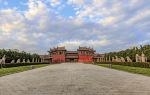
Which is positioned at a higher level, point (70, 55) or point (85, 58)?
point (70, 55)

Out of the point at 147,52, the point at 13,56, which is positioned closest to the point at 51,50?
the point at 13,56

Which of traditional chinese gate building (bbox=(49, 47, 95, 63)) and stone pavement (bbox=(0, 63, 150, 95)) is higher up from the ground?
traditional chinese gate building (bbox=(49, 47, 95, 63))

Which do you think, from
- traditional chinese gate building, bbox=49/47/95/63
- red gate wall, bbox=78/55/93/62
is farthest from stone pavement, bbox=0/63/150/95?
traditional chinese gate building, bbox=49/47/95/63

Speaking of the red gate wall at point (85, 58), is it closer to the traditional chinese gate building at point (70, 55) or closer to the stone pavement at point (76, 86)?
the traditional chinese gate building at point (70, 55)

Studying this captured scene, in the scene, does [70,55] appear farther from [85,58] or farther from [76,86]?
[76,86]

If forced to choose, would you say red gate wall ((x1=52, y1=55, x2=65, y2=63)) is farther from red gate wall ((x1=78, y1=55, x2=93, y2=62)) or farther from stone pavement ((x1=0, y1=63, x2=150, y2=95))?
stone pavement ((x1=0, y1=63, x2=150, y2=95))

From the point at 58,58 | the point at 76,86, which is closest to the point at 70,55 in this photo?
the point at 58,58

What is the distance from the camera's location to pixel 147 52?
237ft

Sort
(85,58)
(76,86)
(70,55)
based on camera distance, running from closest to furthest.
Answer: (76,86), (85,58), (70,55)

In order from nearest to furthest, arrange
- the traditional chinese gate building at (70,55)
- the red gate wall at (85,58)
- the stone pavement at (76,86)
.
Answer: the stone pavement at (76,86)
the red gate wall at (85,58)
the traditional chinese gate building at (70,55)

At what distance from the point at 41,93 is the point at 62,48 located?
143080mm

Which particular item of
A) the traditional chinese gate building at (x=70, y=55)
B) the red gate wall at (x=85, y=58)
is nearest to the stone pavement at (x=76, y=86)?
the red gate wall at (x=85, y=58)

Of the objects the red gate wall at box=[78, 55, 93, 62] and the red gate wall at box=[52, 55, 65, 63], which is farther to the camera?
the red gate wall at box=[52, 55, 65, 63]

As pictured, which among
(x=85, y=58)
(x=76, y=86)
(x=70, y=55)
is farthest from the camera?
(x=70, y=55)
